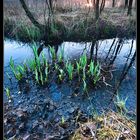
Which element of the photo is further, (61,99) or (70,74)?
(70,74)

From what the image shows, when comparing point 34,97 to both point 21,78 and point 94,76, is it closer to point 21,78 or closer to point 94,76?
point 21,78

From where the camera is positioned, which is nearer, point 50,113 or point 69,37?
point 50,113

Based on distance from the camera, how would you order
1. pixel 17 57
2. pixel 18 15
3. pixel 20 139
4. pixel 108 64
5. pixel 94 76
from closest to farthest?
pixel 20 139
pixel 94 76
pixel 108 64
pixel 17 57
pixel 18 15

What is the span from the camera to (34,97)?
2.88 metres

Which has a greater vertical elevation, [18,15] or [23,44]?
[18,15]

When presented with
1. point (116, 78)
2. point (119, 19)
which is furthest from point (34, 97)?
point (119, 19)

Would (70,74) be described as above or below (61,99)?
above

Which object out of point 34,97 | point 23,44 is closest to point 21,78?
point 34,97

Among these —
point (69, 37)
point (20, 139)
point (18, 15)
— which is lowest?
point (20, 139)

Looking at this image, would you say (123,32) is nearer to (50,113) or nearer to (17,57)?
(17,57)

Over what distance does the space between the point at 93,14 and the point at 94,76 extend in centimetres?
283

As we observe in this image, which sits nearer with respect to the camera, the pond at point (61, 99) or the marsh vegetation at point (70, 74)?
the marsh vegetation at point (70, 74)

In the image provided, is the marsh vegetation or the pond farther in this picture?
the pond

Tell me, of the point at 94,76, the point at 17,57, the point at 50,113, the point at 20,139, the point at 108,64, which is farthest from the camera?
the point at 17,57
